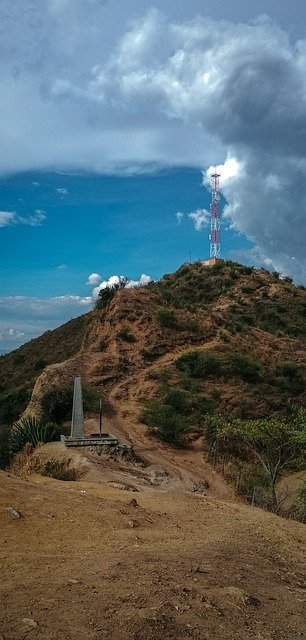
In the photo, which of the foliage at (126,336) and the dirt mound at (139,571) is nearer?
the dirt mound at (139,571)

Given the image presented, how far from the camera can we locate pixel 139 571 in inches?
246

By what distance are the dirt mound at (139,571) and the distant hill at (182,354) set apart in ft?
63.9

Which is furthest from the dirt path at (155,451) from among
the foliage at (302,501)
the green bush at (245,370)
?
the green bush at (245,370)

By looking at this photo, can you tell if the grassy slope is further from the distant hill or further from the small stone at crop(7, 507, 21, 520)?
the small stone at crop(7, 507, 21, 520)

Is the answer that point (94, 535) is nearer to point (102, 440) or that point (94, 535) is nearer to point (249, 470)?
point (102, 440)

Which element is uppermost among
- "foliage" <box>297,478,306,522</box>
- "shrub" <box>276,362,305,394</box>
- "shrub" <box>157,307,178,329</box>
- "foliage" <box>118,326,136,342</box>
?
"shrub" <box>157,307,178,329</box>

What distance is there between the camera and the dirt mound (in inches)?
195

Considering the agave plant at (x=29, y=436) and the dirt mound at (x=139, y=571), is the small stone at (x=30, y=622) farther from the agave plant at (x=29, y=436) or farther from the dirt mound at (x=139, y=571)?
the agave plant at (x=29, y=436)

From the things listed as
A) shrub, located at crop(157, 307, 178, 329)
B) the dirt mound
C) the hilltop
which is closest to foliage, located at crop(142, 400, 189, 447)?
the hilltop

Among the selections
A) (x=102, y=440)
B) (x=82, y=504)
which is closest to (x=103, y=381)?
(x=102, y=440)

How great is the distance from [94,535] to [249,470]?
51.5 ft

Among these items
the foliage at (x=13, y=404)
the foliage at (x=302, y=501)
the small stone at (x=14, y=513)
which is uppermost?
the foliage at (x=13, y=404)

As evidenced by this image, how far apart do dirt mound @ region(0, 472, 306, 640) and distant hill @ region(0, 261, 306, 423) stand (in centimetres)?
1949

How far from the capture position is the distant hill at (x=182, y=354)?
102ft
